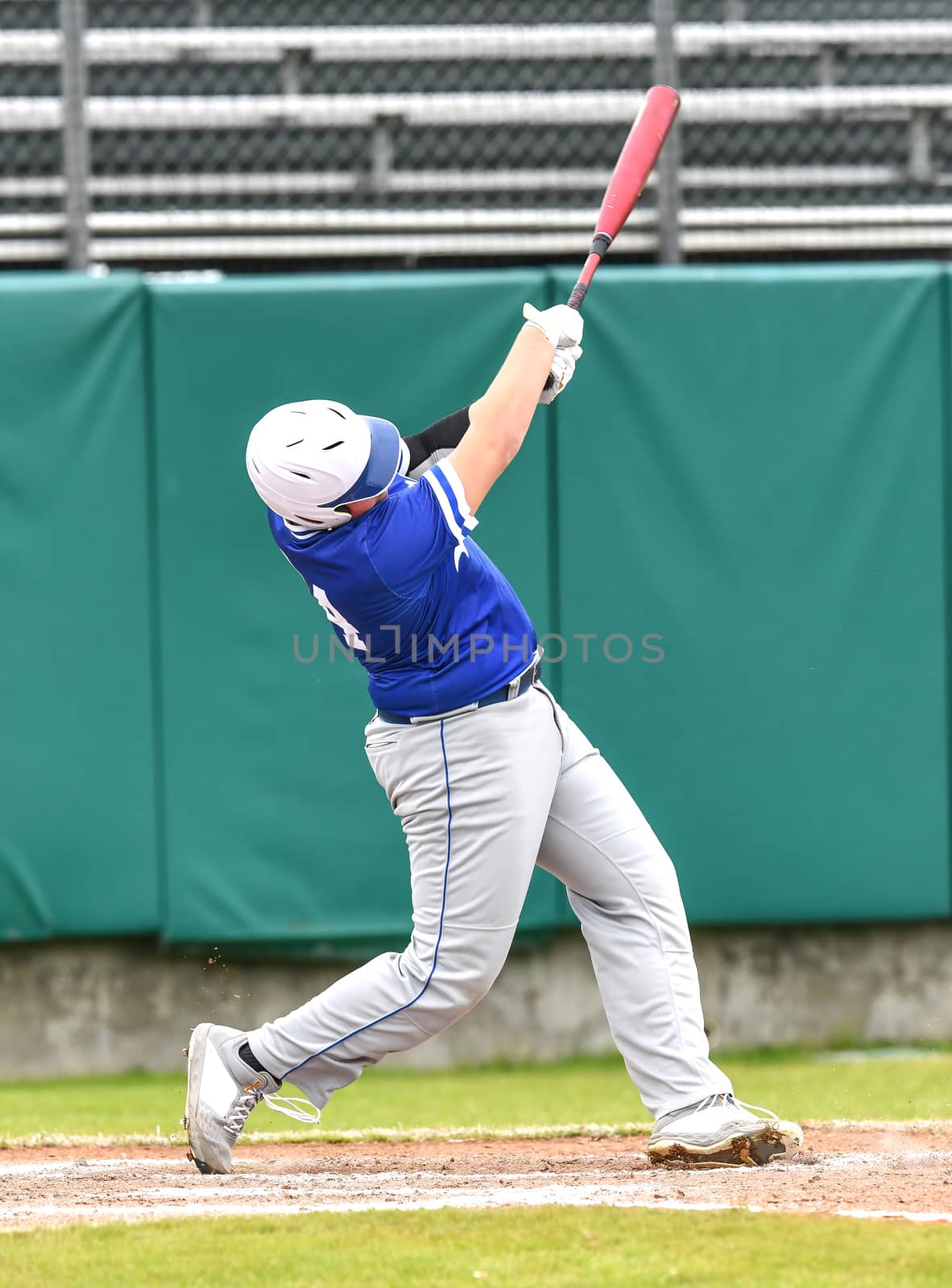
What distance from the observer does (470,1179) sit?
3.53 m

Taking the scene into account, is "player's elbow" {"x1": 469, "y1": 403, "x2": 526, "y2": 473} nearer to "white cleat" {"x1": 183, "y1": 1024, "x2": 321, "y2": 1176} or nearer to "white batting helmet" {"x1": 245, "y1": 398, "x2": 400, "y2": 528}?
"white batting helmet" {"x1": 245, "y1": 398, "x2": 400, "y2": 528}

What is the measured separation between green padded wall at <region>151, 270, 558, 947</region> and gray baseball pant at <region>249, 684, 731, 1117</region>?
7.52 feet

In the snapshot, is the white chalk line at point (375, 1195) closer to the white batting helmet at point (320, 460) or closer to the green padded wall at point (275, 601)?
the white batting helmet at point (320, 460)

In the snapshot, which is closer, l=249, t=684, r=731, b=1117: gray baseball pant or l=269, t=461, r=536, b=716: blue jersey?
l=269, t=461, r=536, b=716: blue jersey

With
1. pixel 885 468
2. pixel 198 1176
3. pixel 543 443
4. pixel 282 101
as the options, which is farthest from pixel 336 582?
pixel 282 101

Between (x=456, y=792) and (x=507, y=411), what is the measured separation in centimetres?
82

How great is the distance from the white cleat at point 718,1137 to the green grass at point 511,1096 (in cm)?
125

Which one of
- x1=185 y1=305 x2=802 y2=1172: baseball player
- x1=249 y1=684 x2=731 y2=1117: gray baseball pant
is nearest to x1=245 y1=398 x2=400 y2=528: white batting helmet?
x1=185 y1=305 x2=802 y2=1172: baseball player

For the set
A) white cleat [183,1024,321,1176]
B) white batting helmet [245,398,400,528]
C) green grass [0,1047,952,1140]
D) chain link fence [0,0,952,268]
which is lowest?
green grass [0,1047,952,1140]

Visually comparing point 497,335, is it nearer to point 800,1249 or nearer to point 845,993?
point 845,993

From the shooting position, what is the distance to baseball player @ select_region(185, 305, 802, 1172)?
3.37 metres

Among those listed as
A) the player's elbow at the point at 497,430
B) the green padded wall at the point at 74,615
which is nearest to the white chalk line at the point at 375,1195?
the player's elbow at the point at 497,430

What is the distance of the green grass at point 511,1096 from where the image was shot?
196 inches

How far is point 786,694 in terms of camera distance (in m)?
6.13
